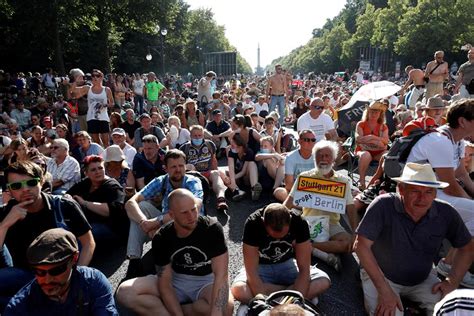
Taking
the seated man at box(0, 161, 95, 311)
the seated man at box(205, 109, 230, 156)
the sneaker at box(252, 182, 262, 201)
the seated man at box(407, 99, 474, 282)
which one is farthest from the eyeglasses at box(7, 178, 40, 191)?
the seated man at box(205, 109, 230, 156)

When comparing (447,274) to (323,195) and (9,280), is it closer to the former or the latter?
(323,195)

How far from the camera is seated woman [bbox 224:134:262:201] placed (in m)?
6.68

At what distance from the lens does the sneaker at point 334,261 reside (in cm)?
414

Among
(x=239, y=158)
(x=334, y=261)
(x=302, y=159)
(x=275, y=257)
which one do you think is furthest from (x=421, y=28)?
(x=275, y=257)

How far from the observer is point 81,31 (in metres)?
32.1

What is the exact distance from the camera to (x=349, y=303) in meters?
3.66

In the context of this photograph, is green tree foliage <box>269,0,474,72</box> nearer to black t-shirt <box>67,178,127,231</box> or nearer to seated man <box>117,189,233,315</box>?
black t-shirt <box>67,178,127,231</box>

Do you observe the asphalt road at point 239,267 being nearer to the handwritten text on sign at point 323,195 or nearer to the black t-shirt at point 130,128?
the handwritten text on sign at point 323,195

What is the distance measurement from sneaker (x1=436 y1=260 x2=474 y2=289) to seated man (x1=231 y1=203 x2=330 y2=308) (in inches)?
44.2

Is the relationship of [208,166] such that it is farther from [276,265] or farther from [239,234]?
[276,265]

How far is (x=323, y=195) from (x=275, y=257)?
1197 mm

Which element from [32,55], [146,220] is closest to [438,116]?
[146,220]

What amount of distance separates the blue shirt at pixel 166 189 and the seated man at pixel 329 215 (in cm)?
108

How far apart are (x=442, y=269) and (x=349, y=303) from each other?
3.04ft
